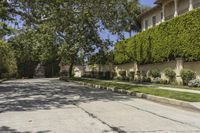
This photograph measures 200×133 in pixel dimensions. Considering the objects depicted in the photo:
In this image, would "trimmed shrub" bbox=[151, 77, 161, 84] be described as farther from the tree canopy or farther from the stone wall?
the tree canopy

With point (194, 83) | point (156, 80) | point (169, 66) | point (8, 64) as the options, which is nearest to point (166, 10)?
point (169, 66)

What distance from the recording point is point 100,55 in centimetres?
4816

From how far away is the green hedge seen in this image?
2788cm

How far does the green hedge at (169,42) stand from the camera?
91.5 ft

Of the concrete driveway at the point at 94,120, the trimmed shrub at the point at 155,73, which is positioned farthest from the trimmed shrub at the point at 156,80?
the concrete driveway at the point at 94,120

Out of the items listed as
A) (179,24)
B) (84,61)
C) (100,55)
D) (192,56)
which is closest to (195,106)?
(192,56)

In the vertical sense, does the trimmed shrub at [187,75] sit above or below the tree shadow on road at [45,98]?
above

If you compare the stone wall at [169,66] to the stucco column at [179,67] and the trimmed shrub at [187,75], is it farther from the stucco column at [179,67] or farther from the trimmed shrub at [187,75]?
the trimmed shrub at [187,75]

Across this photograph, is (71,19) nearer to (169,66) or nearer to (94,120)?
(169,66)

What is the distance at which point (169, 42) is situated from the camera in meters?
32.0

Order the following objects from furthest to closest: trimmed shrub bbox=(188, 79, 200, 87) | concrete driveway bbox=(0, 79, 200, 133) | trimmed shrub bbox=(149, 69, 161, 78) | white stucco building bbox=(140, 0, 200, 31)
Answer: trimmed shrub bbox=(149, 69, 161, 78)
white stucco building bbox=(140, 0, 200, 31)
trimmed shrub bbox=(188, 79, 200, 87)
concrete driveway bbox=(0, 79, 200, 133)

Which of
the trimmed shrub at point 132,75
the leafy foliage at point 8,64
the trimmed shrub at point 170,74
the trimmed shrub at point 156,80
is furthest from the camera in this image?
the leafy foliage at point 8,64

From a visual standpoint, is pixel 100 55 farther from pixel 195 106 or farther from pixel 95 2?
pixel 195 106

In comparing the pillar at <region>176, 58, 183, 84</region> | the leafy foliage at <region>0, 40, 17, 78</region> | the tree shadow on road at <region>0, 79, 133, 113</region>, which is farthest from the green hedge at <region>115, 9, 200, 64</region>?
the leafy foliage at <region>0, 40, 17, 78</region>
